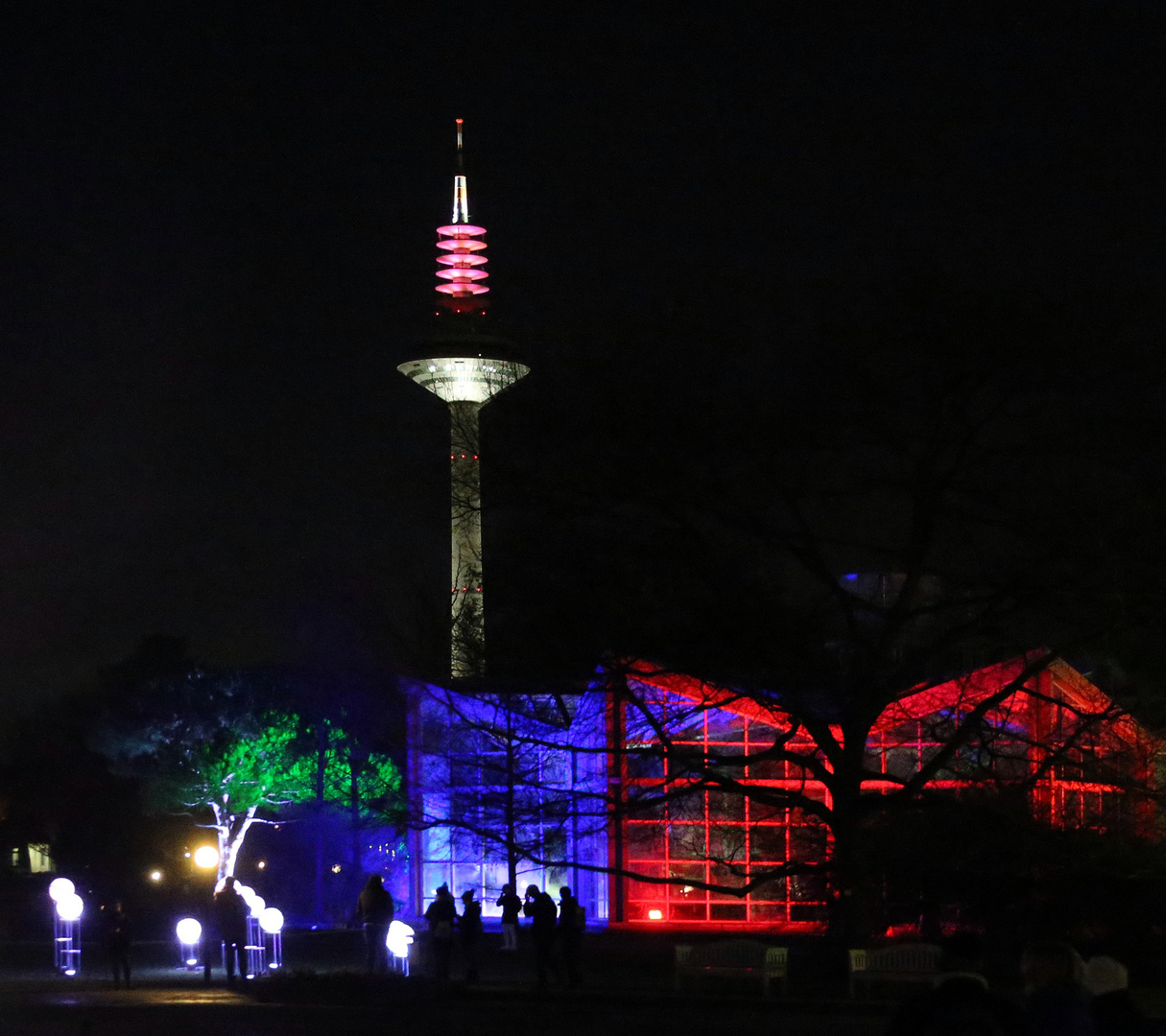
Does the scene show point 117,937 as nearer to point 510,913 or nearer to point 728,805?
point 510,913

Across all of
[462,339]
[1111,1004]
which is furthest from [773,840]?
[462,339]

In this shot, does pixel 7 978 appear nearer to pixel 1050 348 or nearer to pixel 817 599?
pixel 817 599

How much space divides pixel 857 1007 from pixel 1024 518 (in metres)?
7.15

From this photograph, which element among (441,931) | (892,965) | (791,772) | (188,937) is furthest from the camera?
(791,772)

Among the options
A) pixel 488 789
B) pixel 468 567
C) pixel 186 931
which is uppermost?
pixel 468 567

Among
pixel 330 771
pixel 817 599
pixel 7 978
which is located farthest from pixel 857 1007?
pixel 330 771

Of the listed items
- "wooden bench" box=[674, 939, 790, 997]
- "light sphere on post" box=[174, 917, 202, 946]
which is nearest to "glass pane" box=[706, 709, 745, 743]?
"light sphere on post" box=[174, 917, 202, 946]

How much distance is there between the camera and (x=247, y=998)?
24.4m

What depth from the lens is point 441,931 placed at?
2606 cm

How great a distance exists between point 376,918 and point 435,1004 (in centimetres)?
294

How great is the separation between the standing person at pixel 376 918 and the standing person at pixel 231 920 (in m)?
1.75

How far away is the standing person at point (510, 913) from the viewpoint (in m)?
31.0

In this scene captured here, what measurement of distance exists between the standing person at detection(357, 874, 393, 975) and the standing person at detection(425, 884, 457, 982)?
688 millimetres

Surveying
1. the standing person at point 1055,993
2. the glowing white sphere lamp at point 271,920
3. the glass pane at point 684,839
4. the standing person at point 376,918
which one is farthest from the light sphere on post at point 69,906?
the standing person at point 1055,993
